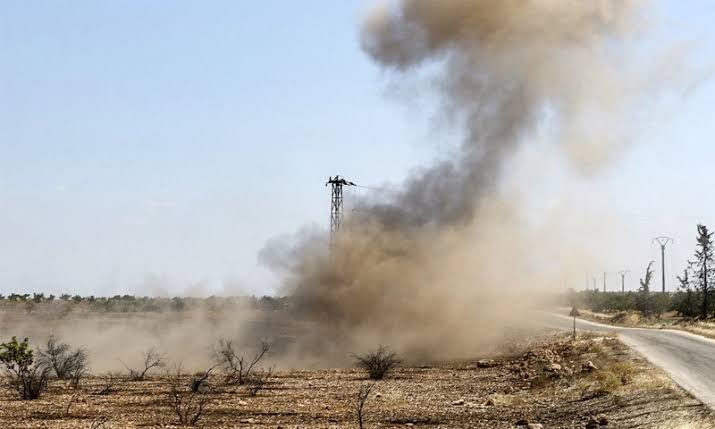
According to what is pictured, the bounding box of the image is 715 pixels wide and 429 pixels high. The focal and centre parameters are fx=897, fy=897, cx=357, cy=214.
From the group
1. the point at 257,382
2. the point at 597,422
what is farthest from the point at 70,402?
the point at 597,422

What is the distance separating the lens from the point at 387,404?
2967 centimetres

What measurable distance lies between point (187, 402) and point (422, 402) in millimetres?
7883

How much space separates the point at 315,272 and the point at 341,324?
15.3 feet

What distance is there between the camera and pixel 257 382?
36.7m

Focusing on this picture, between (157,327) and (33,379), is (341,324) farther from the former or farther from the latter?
(33,379)

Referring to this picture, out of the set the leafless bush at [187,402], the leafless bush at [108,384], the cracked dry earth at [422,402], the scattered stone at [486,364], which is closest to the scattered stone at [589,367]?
the cracked dry earth at [422,402]

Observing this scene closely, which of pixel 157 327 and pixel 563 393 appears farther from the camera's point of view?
pixel 157 327

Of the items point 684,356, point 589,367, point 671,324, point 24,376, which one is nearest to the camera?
point 589,367

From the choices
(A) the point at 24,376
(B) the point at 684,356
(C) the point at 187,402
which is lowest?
(C) the point at 187,402

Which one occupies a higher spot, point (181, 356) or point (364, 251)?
point (364, 251)

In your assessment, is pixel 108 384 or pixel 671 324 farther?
pixel 671 324

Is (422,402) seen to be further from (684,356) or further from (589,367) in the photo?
(684,356)

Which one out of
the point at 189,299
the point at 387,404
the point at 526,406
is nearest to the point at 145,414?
the point at 387,404

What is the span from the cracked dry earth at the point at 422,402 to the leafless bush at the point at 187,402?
0.89ft
